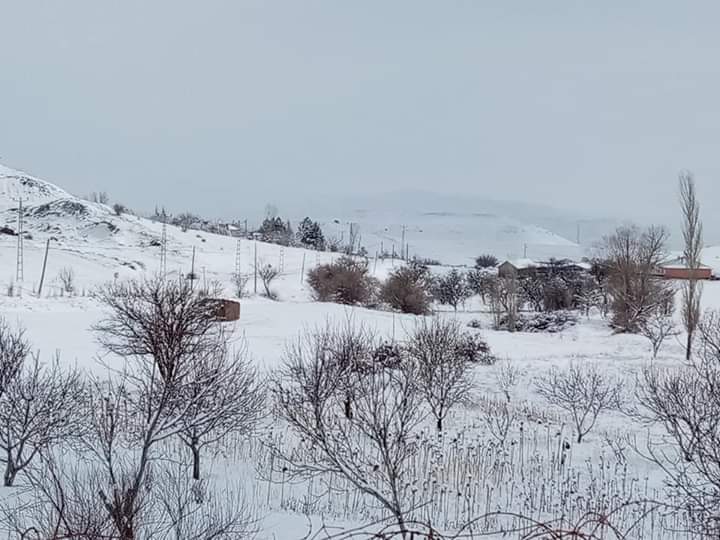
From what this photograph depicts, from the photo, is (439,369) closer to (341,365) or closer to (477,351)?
(341,365)

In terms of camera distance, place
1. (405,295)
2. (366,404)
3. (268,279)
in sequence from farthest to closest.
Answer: (268,279), (405,295), (366,404)

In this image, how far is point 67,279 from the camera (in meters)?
41.0

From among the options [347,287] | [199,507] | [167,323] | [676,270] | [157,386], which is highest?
[676,270]

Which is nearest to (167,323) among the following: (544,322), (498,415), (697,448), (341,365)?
(341,365)

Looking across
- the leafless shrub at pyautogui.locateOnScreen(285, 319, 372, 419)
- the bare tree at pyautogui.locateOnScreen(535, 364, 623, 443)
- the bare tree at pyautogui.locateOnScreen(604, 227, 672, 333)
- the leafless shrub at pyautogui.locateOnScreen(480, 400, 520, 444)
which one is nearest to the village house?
the bare tree at pyautogui.locateOnScreen(604, 227, 672, 333)

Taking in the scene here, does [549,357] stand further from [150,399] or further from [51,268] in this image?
[51,268]

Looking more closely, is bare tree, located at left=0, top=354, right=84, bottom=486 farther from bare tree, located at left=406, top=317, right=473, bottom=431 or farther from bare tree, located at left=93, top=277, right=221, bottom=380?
bare tree, located at left=406, top=317, right=473, bottom=431

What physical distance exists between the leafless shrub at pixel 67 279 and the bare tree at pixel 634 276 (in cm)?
3060

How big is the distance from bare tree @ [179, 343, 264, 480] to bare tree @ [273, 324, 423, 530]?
0.76 meters

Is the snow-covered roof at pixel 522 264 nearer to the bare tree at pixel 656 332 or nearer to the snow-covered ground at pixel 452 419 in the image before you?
the snow-covered ground at pixel 452 419

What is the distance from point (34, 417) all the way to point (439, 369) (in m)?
10.0

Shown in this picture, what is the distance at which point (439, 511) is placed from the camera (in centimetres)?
959

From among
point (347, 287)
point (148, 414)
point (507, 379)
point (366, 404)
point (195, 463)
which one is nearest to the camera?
point (148, 414)

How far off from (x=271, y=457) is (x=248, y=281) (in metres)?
42.1
